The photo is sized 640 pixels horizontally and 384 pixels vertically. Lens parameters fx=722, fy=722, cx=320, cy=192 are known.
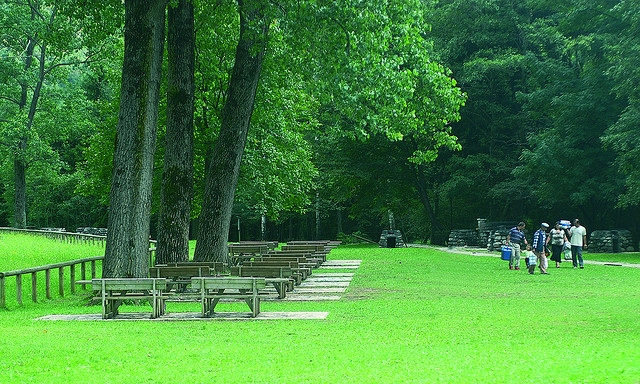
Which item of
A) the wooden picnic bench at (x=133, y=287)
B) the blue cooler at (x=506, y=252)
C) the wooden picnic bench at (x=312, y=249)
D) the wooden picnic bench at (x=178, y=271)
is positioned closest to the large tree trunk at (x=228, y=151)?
the wooden picnic bench at (x=178, y=271)

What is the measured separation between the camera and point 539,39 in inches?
1610

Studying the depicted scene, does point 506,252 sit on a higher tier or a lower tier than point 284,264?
lower

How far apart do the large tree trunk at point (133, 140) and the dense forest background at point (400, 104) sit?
3.76 meters

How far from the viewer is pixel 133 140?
1548cm

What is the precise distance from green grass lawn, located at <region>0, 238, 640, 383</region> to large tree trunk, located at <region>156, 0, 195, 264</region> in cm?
484

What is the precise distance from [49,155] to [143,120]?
104 feet

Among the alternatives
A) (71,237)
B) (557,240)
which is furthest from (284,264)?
(71,237)

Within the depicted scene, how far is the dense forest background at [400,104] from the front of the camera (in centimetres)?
1856

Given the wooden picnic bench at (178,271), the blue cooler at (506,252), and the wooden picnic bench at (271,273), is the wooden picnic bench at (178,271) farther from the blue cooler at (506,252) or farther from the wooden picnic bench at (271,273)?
the blue cooler at (506,252)

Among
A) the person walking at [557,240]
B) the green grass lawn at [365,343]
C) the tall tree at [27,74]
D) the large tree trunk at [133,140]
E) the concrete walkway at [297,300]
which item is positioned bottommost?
the concrete walkway at [297,300]

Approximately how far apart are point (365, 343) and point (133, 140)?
317 inches

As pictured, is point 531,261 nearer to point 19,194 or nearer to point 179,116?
point 179,116

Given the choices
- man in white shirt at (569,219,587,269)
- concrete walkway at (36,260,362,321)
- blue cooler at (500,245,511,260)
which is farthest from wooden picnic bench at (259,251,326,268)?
man in white shirt at (569,219,587,269)

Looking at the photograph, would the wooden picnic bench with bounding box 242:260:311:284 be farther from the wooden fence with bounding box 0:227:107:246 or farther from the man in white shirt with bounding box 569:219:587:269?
the wooden fence with bounding box 0:227:107:246
